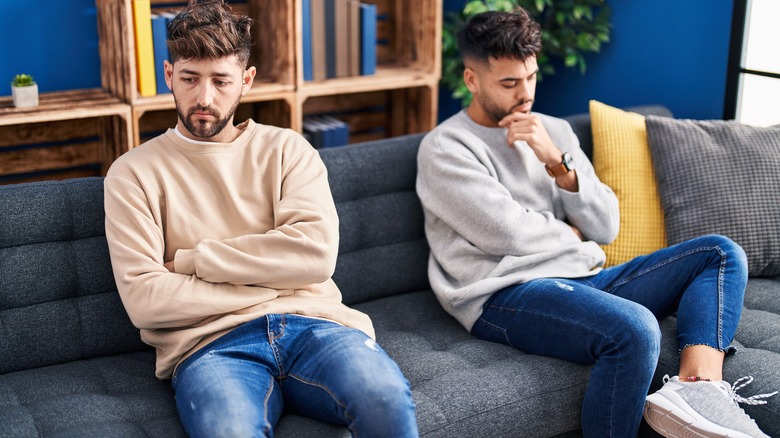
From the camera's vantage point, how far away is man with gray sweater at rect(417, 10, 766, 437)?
6.50 feet

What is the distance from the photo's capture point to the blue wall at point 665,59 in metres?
3.12

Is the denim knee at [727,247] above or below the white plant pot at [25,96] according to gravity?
below

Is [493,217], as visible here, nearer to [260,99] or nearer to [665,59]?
[260,99]

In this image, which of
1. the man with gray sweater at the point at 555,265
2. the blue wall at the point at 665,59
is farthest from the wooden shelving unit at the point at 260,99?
the man with gray sweater at the point at 555,265

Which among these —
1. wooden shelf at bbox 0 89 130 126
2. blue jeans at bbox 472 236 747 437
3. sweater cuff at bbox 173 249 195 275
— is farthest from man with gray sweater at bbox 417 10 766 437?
wooden shelf at bbox 0 89 130 126

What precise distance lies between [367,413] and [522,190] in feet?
2.89

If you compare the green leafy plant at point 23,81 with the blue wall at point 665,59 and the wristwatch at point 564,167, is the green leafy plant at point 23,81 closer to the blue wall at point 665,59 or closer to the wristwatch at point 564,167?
the wristwatch at point 564,167

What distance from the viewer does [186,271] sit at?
76.2 inches

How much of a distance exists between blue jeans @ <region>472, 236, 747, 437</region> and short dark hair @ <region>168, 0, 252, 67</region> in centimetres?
86

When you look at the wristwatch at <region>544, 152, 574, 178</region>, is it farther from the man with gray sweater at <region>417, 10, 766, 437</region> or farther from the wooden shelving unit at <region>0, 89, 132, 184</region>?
the wooden shelving unit at <region>0, 89, 132, 184</region>

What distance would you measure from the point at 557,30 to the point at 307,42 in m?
0.97

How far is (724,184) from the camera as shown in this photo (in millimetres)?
2555

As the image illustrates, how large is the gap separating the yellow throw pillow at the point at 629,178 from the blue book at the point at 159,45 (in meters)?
1.33

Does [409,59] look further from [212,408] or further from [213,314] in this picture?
[212,408]
